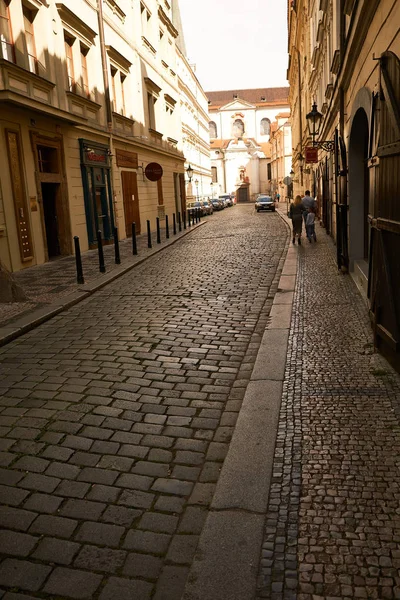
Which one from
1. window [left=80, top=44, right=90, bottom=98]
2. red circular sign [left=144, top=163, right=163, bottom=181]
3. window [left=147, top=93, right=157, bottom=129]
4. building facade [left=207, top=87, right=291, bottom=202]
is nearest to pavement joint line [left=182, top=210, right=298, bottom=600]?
window [left=80, top=44, right=90, bottom=98]

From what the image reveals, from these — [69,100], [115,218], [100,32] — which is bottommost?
[115,218]

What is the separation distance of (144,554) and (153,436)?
1.24 metres

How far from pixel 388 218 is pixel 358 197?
5.38m

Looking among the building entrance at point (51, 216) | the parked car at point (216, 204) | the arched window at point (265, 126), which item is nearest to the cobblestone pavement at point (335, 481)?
the building entrance at point (51, 216)

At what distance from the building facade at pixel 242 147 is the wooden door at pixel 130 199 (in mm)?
54449

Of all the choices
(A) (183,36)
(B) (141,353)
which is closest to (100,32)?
(B) (141,353)

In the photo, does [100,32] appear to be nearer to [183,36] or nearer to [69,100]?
[69,100]

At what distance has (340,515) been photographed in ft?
8.73

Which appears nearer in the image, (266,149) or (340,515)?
(340,515)

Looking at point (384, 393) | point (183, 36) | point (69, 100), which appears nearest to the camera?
point (384, 393)

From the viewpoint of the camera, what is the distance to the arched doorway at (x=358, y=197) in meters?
9.46

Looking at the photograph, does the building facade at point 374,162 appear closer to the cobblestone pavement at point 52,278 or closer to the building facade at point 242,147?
the cobblestone pavement at point 52,278

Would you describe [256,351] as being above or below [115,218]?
below

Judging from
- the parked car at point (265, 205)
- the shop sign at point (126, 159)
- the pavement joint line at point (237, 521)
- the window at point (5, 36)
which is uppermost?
the window at point (5, 36)
